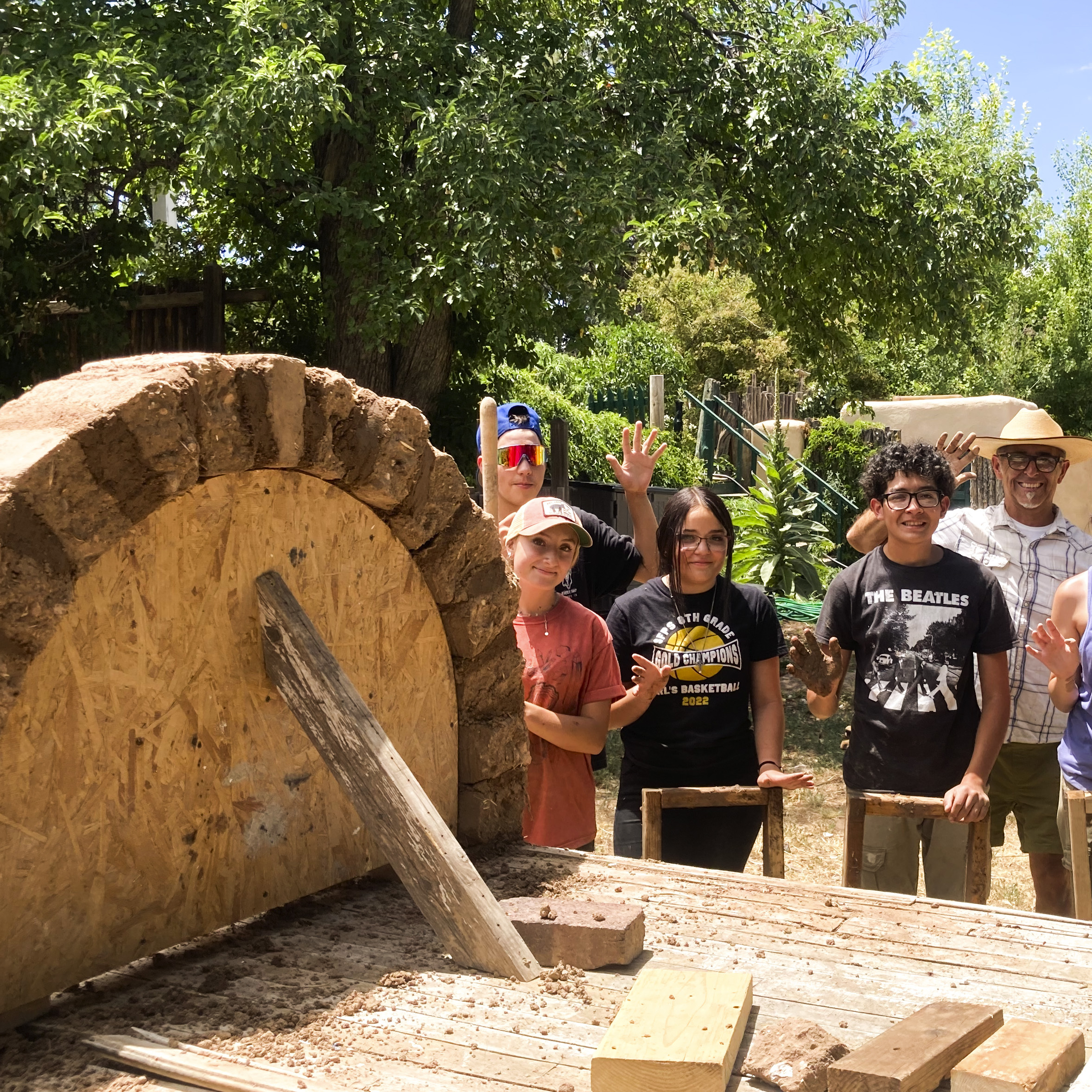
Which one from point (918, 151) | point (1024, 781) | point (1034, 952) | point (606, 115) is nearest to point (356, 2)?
point (606, 115)

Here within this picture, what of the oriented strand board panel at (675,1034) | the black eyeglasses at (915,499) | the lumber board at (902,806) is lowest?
the oriented strand board panel at (675,1034)

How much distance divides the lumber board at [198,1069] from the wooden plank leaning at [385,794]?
22.9 inches

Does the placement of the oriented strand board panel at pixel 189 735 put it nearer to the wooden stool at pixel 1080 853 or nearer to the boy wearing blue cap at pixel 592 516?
the boy wearing blue cap at pixel 592 516

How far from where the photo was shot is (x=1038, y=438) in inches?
167

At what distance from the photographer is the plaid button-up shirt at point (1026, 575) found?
160 inches

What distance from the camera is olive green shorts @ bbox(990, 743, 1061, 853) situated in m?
4.08

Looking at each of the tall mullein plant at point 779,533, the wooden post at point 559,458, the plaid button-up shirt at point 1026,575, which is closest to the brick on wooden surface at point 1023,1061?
the plaid button-up shirt at point 1026,575

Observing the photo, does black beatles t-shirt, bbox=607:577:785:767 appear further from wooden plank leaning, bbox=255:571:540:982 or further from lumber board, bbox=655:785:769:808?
wooden plank leaning, bbox=255:571:540:982

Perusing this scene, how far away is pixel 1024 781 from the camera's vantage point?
4117 millimetres

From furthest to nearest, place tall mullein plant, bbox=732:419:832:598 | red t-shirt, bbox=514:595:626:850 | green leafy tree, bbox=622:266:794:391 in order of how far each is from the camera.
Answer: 1. green leafy tree, bbox=622:266:794:391
2. tall mullein plant, bbox=732:419:832:598
3. red t-shirt, bbox=514:595:626:850

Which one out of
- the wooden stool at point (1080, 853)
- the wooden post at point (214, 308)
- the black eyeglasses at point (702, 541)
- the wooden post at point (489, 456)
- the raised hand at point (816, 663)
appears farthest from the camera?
the wooden post at point (214, 308)

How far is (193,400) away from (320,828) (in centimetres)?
108

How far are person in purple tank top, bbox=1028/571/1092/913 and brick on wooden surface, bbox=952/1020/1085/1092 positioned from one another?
171cm

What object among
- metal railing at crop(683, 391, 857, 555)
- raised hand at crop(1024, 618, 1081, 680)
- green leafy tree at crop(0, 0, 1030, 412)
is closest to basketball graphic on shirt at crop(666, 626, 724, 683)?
raised hand at crop(1024, 618, 1081, 680)
